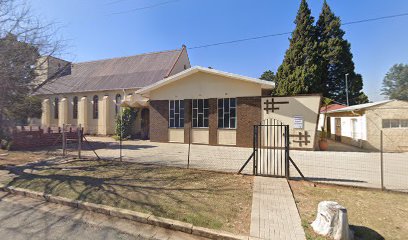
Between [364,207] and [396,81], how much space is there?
112 metres

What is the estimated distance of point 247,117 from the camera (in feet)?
46.5

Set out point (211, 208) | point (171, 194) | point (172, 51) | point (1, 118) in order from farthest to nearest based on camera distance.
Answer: point (172, 51)
point (1, 118)
point (171, 194)
point (211, 208)

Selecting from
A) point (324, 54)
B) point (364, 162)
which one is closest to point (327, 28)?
point (324, 54)

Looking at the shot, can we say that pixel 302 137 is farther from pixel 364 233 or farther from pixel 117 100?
pixel 117 100

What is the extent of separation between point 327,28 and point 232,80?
2731 centimetres

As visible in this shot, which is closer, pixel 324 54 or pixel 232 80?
pixel 232 80

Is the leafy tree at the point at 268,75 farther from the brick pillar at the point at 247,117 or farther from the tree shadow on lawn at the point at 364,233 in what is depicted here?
the tree shadow on lawn at the point at 364,233

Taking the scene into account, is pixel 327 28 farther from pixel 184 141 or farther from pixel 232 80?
pixel 184 141

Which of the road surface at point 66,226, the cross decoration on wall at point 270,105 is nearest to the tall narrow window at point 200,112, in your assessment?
the cross decoration on wall at point 270,105

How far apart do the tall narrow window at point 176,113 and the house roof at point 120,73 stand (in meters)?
6.77

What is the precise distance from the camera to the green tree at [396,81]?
270 ft

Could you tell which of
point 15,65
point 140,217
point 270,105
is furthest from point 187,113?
point 140,217

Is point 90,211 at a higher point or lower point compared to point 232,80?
lower

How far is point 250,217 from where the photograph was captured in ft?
14.4
